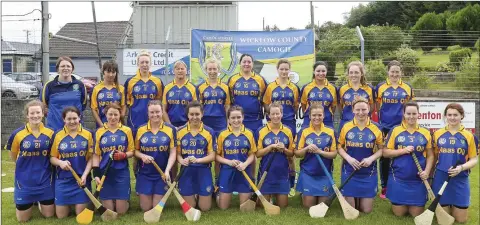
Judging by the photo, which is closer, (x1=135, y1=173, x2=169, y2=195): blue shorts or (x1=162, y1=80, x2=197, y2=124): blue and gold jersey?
(x1=135, y1=173, x2=169, y2=195): blue shorts

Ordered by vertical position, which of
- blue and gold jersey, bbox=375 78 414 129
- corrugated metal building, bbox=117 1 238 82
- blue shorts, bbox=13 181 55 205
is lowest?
blue shorts, bbox=13 181 55 205

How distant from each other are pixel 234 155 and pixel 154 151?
0.87 meters

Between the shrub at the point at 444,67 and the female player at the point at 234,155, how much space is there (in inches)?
385

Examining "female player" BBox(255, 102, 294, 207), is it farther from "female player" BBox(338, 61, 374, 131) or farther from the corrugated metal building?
the corrugated metal building

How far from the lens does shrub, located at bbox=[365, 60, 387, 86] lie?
11.5 m

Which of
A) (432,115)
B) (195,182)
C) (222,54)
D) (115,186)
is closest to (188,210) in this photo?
(195,182)

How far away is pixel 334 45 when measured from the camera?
1142 cm

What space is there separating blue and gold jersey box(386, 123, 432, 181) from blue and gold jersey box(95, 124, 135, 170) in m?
2.84

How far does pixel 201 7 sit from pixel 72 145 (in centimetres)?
829

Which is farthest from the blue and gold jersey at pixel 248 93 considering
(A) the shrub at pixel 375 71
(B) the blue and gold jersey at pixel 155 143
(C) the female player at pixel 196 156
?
(A) the shrub at pixel 375 71

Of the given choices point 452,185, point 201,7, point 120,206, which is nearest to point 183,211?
point 120,206

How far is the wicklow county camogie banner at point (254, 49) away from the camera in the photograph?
9.46 meters

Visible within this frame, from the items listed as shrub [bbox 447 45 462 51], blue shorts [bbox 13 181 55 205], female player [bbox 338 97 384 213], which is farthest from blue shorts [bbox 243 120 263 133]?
shrub [bbox 447 45 462 51]

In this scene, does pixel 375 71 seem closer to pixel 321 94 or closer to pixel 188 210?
pixel 321 94
